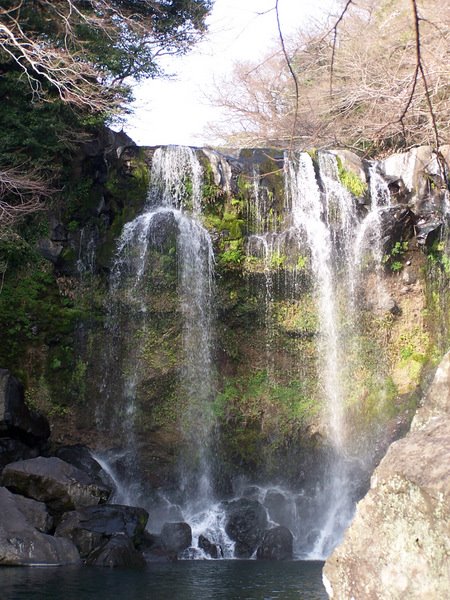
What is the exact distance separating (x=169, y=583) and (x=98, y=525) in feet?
7.86

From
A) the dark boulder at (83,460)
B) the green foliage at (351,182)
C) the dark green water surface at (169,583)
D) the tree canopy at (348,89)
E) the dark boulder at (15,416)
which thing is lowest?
the dark green water surface at (169,583)

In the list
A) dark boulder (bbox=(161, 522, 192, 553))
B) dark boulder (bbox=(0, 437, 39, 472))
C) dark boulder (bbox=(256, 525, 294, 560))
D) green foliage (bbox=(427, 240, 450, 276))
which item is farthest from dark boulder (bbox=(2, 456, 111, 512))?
green foliage (bbox=(427, 240, 450, 276))

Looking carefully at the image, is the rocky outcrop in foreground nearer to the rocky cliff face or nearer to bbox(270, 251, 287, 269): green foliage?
the rocky cliff face

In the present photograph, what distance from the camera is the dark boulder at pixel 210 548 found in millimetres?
11344

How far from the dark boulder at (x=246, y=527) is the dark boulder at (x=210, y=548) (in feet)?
0.94

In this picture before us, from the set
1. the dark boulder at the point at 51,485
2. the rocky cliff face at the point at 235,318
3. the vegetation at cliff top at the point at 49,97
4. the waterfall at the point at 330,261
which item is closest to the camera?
the dark boulder at the point at 51,485

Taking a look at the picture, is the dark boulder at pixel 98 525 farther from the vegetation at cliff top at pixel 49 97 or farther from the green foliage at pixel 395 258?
the green foliage at pixel 395 258

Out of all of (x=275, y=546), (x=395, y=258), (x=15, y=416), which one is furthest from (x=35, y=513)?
(x=395, y=258)

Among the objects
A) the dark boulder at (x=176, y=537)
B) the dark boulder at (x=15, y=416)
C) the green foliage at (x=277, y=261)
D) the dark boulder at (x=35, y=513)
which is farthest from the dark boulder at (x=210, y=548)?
the green foliage at (x=277, y=261)

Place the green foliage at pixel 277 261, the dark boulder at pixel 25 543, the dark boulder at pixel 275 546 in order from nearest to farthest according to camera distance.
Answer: the dark boulder at pixel 25 543 → the dark boulder at pixel 275 546 → the green foliage at pixel 277 261

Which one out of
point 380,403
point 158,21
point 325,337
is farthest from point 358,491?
point 158,21

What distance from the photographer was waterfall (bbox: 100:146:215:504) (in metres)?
14.3

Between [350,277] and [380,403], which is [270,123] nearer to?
[350,277]

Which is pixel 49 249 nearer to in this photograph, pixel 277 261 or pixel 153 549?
pixel 277 261
